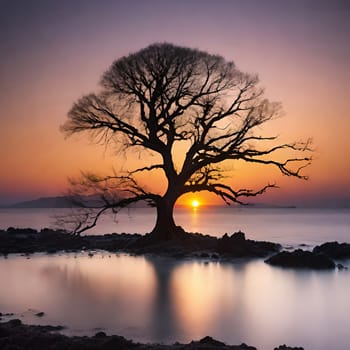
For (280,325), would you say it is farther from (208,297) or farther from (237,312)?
(208,297)

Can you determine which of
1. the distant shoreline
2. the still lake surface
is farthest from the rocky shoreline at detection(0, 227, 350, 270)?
the distant shoreline

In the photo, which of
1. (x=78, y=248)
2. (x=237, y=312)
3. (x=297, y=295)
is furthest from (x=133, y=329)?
(x=78, y=248)

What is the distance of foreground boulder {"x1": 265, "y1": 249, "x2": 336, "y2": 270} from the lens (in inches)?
738

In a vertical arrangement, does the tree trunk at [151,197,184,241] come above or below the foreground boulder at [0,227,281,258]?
above

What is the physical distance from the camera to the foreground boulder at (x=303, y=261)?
18.7 metres

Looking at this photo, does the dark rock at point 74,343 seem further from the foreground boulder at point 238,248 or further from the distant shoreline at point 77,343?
the foreground boulder at point 238,248

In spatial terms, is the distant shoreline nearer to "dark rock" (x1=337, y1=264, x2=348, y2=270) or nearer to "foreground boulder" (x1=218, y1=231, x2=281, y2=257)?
"dark rock" (x1=337, y1=264, x2=348, y2=270)

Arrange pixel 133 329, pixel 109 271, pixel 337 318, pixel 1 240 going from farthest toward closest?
pixel 1 240
pixel 109 271
pixel 337 318
pixel 133 329

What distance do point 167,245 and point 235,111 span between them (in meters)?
6.79

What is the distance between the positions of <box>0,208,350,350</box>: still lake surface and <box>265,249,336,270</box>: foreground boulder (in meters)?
0.64

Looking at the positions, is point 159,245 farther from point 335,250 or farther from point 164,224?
point 335,250

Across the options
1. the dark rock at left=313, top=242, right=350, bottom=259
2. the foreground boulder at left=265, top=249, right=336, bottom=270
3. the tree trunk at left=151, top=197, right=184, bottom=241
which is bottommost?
the foreground boulder at left=265, top=249, right=336, bottom=270

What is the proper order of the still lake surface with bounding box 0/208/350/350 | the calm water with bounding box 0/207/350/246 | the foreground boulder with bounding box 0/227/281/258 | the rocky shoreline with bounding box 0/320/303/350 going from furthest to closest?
the calm water with bounding box 0/207/350/246, the foreground boulder with bounding box 0/227/281/258, the still lake surface with bounding box 0/208/350/350, the rocky shoreline with bounding box 0/320/303/350

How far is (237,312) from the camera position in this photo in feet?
37.2
